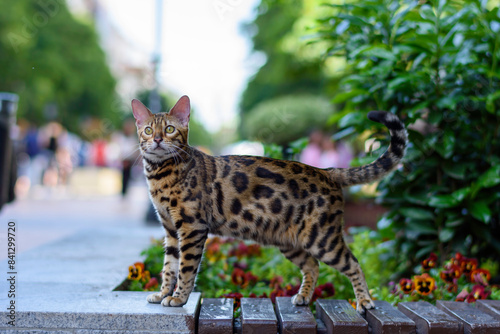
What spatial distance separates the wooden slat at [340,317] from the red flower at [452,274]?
110 cm

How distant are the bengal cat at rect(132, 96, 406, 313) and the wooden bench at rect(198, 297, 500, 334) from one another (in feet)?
0.59

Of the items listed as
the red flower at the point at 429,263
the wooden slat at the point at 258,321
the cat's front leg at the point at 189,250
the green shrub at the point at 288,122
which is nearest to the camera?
the wooden slat at the point at 258,321

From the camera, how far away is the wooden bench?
2914 millimetres

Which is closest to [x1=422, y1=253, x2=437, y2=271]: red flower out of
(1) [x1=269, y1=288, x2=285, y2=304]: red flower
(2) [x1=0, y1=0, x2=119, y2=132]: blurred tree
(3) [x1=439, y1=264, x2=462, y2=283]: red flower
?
(3) [x1=439, y1=264, x2=462, y2=283]: red flower

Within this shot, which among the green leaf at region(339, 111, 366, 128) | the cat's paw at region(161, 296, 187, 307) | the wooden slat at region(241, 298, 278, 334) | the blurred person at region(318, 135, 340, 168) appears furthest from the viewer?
the blurred person at region(318, 135, 340, 168)

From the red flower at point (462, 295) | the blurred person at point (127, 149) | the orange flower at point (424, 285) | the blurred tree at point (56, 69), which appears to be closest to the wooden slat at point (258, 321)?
the orange flower at point (424, 285)

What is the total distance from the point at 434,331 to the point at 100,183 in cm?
1849

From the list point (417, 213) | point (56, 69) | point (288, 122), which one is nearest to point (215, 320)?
point (417, 213)

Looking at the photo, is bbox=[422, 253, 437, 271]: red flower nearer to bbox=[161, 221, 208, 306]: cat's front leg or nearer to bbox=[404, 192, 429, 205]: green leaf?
bbox=[404, 192, 429, 205]: green leaf

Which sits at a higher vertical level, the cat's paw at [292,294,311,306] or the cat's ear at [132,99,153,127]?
the cat's ear at [132,99,153,127]

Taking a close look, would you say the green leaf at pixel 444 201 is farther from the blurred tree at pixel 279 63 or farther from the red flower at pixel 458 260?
the blurred tree at pixel 279 63

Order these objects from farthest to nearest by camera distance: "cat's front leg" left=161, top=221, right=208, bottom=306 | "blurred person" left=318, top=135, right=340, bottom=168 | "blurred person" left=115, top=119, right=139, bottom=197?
"blurred person" left=115, top=119, right=139, bottom=197 < "blurred person" left=318, top=135, right=340, bottom=168 < "cat's front leg" left=161, top=221, right=208, bottom=306

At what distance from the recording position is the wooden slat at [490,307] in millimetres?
3189

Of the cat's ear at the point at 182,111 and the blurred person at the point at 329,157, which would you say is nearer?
the cat's ear at the point at 182,111
